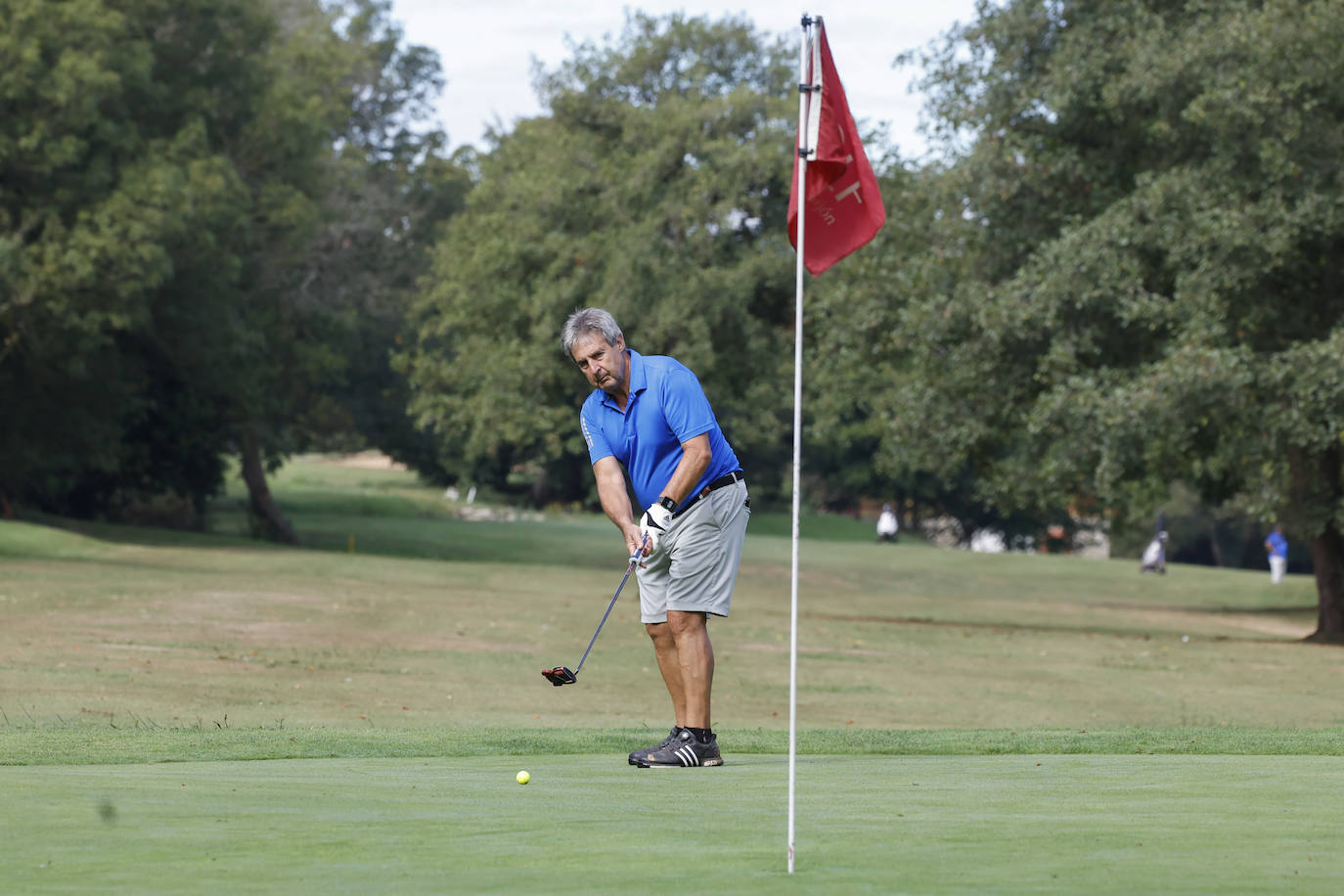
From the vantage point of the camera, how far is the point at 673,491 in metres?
8.01

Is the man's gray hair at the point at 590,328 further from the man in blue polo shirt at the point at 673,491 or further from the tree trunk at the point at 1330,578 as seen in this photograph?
the tree trunk at the point at 1330,578

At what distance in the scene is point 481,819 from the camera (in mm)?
5988

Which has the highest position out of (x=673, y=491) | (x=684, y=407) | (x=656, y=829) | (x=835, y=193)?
(x=835, y=193)

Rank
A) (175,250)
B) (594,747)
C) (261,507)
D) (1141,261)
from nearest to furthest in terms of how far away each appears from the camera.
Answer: (594,747)
(1141,261)
(175,250)
(261,507)

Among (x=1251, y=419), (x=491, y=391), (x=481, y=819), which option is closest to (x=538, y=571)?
(x=491, y=391)

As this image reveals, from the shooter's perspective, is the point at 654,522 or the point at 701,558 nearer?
the point at 654,522

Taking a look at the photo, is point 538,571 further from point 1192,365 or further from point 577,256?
point 1192,365

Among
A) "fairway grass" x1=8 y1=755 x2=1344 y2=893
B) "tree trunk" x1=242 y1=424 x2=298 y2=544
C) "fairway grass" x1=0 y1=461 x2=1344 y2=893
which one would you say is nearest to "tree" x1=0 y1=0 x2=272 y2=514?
"tree trunk" x1=242 y1=424 x2=298 y2=544

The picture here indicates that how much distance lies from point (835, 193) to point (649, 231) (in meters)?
30.8

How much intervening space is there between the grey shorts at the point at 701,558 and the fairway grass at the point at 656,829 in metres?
0.86

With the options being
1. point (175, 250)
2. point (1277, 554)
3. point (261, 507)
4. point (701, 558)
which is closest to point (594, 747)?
point (701, 558)

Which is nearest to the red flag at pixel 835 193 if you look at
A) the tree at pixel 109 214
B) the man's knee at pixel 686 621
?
the man's knee at pixel 686 621

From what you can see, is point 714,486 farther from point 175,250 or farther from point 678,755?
point 175,250

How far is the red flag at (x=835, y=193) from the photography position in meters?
7.13
